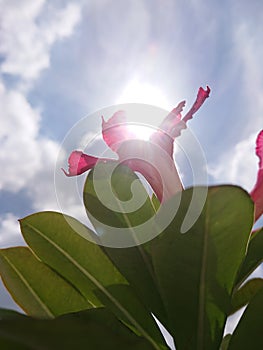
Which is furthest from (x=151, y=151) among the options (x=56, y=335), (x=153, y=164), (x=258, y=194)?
(x=56, y=335)

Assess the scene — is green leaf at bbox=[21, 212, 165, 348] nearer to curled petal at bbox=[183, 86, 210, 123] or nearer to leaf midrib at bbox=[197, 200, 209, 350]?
leaf midrib at bbox=[197, 200, 209, 350]

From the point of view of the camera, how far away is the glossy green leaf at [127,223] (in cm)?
80

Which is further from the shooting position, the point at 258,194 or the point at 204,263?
the point at 258,194

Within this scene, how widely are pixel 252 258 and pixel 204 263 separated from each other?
157mm

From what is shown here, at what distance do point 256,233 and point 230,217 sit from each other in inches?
7.5

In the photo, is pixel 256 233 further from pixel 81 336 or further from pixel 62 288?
pixel 81 336

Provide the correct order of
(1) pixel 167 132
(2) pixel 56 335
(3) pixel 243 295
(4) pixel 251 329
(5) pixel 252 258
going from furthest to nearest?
(1) pixel 167 132
(3) pixel 243 295
(5) pixel 252 258
(4) pixel 251 329
(2) pixel 56 335

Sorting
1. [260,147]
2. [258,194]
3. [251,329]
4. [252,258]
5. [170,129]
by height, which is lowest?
[251,329]

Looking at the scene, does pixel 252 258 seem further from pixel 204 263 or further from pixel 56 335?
pixel 56 335

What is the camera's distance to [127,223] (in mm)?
865

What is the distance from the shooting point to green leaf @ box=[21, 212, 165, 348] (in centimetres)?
82

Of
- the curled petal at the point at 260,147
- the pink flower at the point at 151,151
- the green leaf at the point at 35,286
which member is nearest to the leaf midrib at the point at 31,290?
the green leaf at the point at 35,286

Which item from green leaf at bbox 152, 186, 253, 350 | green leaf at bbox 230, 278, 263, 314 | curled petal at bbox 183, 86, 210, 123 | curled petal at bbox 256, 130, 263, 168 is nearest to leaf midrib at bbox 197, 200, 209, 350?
green leaf at bbox 152, 186, 253, 350

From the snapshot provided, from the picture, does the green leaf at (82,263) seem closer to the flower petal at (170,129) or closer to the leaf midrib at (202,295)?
the leaf midrib at (202,295)
